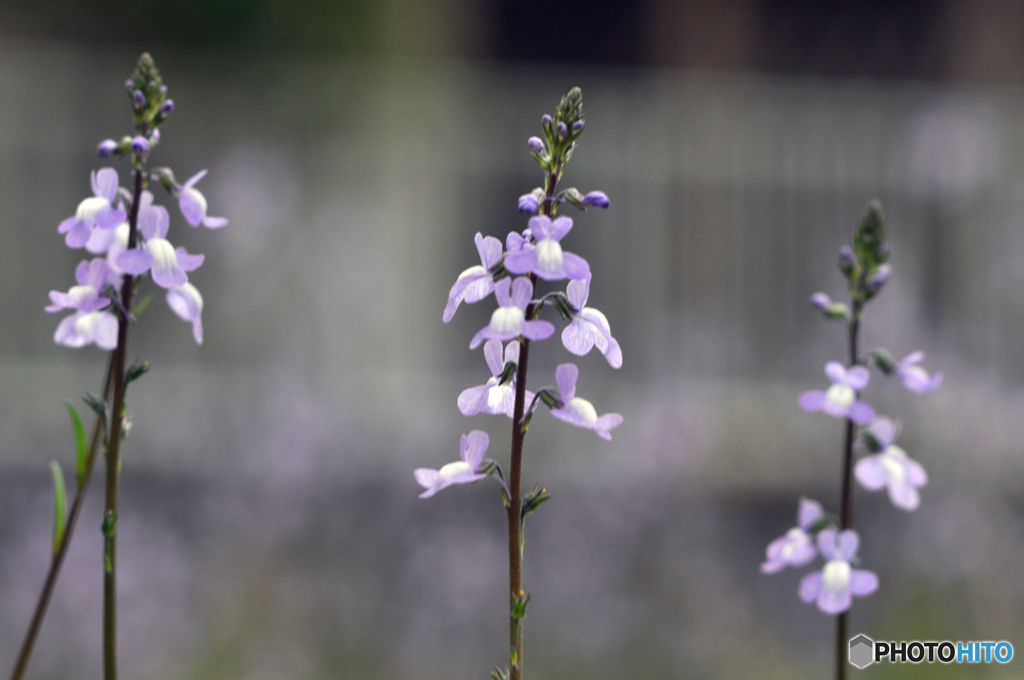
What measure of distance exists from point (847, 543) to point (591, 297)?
13.3 ft

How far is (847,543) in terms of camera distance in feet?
3.06

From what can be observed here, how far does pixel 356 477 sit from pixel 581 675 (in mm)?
1142

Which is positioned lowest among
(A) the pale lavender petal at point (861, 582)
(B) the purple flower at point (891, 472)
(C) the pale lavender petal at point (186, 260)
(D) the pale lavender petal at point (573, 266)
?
(A) the pale lavender petal at point (861, 582)

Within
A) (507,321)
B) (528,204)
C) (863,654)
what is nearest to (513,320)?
(507,321)

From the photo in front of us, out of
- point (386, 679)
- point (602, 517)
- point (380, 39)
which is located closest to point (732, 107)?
point (380, 39)

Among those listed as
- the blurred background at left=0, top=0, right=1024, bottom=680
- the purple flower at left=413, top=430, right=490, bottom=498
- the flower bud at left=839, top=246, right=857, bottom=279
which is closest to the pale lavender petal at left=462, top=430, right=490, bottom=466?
the purple flower at left=413, top=430, right=490, bottom=498

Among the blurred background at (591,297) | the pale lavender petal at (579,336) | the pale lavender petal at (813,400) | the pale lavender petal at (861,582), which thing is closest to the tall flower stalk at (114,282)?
the pale lavender petal at (579,336)

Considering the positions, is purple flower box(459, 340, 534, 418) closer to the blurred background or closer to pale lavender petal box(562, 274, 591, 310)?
pale lavender petal box(562, 274, 591, 310)

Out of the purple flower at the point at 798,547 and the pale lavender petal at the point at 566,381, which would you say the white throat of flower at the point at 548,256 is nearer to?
the pale lavender petal at the point at 566,381

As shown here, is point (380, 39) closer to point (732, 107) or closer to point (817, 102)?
point (732, 107)

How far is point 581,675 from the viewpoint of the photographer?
2959 mm

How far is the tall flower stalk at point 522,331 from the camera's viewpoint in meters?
0.69

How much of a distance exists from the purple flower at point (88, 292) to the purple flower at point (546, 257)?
0.44 meters

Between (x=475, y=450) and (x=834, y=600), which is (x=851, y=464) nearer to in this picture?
(x=834, y=600)
